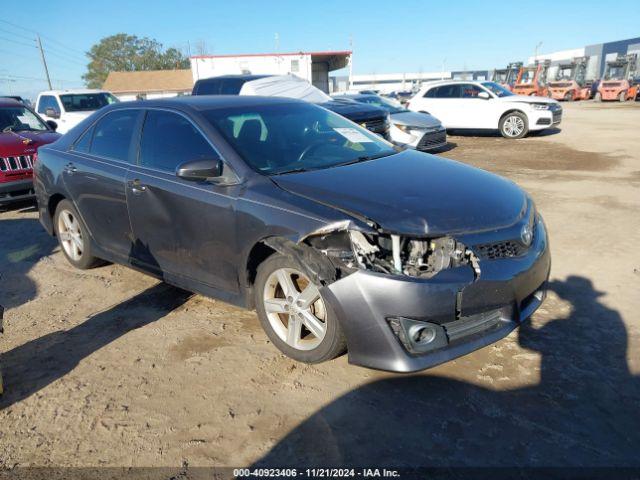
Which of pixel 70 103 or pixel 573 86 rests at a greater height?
pixel 70 103

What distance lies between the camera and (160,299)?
429 cm

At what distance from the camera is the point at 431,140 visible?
11750mm

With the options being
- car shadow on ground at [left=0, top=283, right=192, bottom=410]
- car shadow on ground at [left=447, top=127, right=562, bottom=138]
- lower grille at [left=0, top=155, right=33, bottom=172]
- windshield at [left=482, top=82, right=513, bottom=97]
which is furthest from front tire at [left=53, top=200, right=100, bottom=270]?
car shadow on ground at [left=447, top=127, right=562, bottom=138]

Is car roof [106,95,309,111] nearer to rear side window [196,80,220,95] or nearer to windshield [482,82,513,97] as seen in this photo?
rear side window [196,80,220,95]

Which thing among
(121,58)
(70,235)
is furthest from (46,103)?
(121,58)

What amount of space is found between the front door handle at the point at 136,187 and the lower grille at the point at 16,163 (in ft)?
15.2

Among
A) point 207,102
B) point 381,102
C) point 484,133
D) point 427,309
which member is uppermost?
point 207,102

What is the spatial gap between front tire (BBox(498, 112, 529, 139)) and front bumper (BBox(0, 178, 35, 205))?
12565 millimetres

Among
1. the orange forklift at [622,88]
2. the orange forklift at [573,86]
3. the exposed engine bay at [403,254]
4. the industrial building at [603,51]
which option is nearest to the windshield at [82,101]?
the exposed engine bay at [403,254]

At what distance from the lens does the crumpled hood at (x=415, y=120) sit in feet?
38.2

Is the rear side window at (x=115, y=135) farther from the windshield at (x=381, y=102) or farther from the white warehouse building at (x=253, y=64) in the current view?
the white warehouse building at (x=253, y=64)

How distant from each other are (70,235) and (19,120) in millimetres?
4600

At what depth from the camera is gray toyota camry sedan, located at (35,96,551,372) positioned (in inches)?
104

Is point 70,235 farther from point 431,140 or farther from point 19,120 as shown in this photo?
point 431,140
